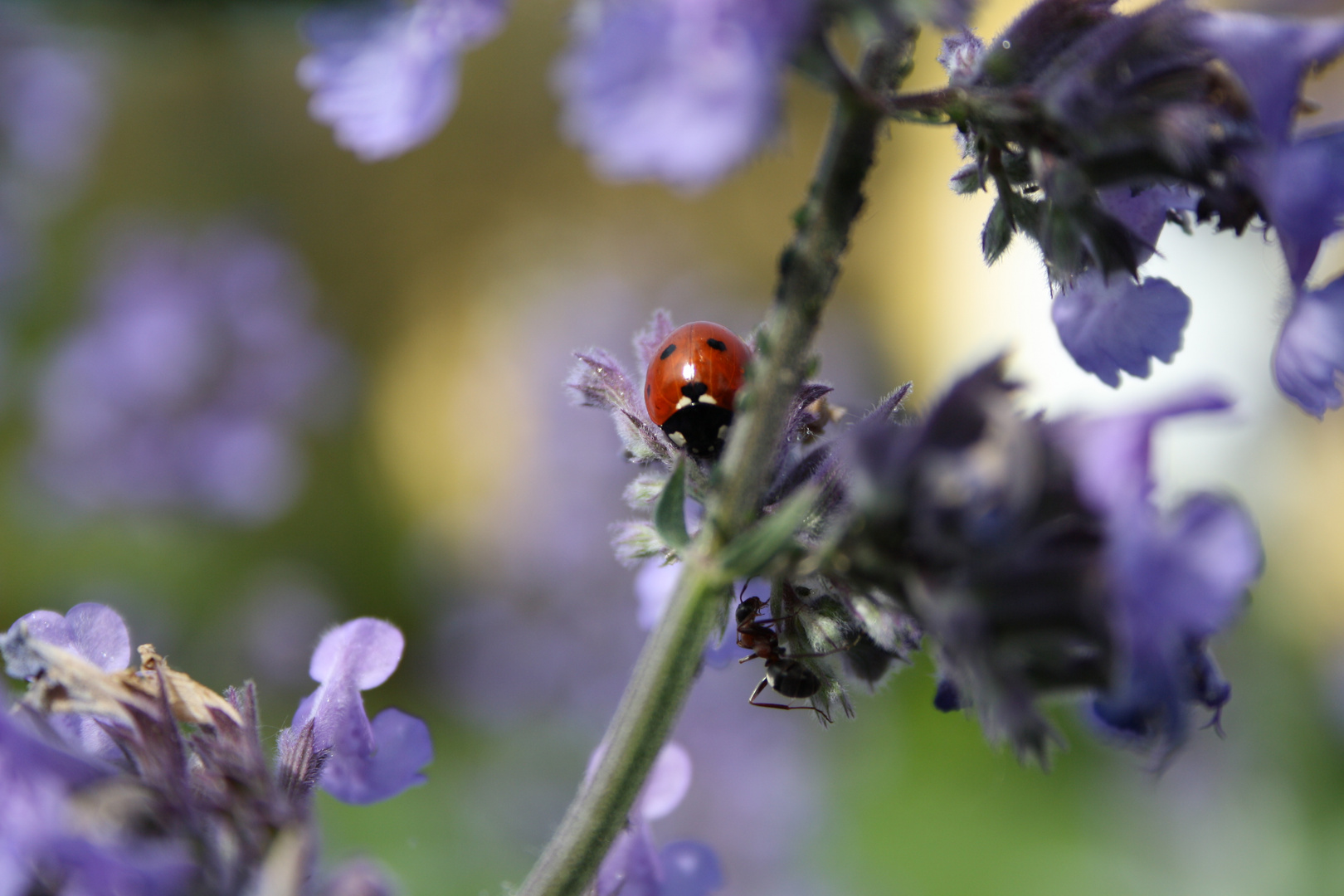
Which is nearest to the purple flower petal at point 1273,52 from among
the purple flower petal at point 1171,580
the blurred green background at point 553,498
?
the purple flower petal at point 1171,580

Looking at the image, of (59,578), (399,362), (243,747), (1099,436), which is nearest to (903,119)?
(1099,436)

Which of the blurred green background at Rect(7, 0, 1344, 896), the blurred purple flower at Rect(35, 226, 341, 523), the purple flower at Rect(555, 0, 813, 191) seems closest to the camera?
the purple flower at Rect(555, 0, 813, 191)

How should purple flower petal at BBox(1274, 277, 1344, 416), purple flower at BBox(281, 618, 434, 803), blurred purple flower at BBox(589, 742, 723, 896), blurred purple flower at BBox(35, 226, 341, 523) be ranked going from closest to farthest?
purple flower petal at BBox(1274, 277, 1344, 416) → purple flower at BBox(281, 618, 434, 803) → blurred purple flower at BBox(589, 742, 723, 896) → blurred purple flower at BBox(35, 226, 341, 523)

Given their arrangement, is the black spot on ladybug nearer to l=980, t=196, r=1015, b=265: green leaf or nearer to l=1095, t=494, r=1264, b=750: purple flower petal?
l=980, t=196, r=1015, b=265: green leaf

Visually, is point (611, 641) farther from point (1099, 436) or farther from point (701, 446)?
point (1099, 436)

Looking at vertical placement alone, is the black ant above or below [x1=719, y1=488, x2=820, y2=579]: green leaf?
below

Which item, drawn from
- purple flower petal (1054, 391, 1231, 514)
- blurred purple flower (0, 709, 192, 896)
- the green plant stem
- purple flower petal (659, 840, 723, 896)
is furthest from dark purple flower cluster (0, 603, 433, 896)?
purple flower petal (1054, 391, 1231, 514)
